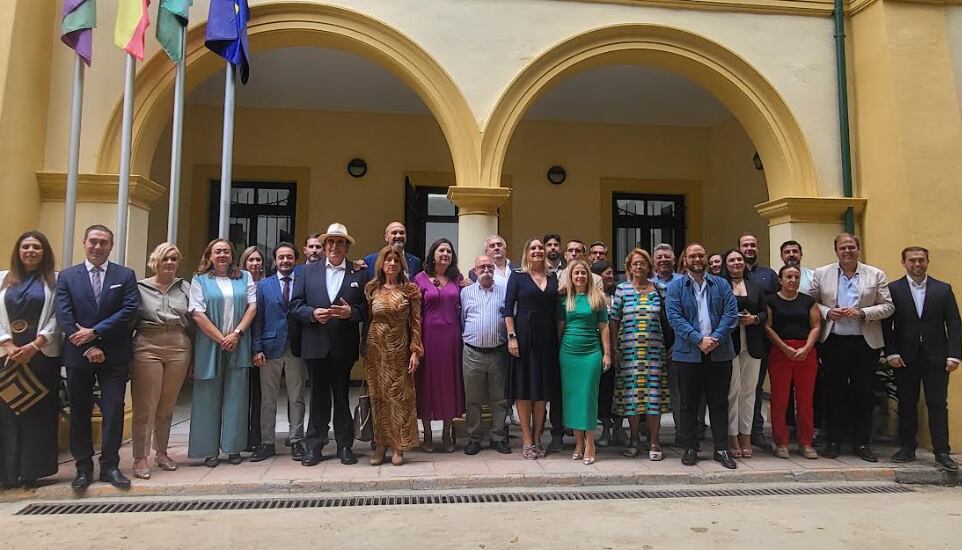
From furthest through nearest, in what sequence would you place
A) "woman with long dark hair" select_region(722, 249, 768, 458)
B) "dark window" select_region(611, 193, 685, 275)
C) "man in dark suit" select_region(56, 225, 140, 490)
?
"dark window" select_region(611, 193, 685, 275)
"woman with long dark hair" select_region(722, 249, 768, 458)
"man in dark suit" select_region(56, 225, 140, 490)

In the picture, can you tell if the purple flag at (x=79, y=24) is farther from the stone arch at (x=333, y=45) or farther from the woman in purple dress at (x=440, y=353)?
the woman in purple dress at (x=440, y=353)

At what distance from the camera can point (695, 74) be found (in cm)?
636

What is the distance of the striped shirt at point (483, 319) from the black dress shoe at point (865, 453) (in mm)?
2951

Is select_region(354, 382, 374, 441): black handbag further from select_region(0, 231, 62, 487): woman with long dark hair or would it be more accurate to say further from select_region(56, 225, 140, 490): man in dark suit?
select_region(0, 231, 62, 487): woman with long dark hair

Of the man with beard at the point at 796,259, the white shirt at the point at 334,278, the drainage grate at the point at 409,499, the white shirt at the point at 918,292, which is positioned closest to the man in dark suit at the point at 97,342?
the drainage grate at the point at 409,499

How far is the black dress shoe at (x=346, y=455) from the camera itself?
15.1 feet

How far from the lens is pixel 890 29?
5.90 meters

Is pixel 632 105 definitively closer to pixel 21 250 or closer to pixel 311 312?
pixel 311 312

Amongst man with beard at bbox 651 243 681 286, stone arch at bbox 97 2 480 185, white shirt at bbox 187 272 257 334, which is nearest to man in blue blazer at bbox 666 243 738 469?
man with beard at bbox 651 243 681 286

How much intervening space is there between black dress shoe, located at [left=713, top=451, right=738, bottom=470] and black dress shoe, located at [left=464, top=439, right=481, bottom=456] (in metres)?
1.82

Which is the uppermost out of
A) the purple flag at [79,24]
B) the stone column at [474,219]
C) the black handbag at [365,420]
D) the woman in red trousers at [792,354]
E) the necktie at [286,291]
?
the purple flag at [79,24]

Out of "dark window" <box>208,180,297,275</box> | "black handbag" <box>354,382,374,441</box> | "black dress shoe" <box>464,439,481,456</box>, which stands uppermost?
"dark window" <box>208,180,297,275</box>

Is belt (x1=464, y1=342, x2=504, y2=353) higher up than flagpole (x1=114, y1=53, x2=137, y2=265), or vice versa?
flagpole (x1=114, y1=53, x2=137, y2=265)

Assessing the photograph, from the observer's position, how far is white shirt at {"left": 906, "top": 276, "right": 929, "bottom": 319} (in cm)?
479
